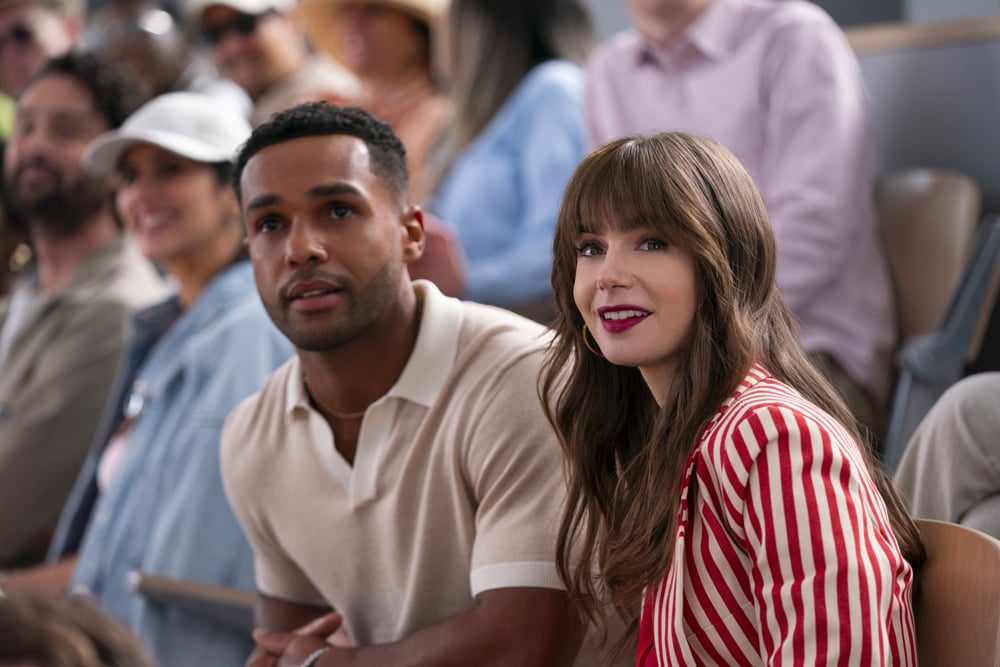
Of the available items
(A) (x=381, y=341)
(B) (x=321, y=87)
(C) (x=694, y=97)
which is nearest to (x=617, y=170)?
(A) (x=381, y=341)

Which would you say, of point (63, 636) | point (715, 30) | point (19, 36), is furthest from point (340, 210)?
point (19, 36)

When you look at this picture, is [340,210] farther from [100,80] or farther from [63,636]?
[100,80]

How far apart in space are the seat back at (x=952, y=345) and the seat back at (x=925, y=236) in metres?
0.20

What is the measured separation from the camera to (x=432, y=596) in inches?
61.7

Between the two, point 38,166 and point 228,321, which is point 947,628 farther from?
point 38,166

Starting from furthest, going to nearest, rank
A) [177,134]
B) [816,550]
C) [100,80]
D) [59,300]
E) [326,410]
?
[100,80] → [59,300] → [177,134] → [326,410] → [816,550]

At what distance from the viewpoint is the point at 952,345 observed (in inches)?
80.7

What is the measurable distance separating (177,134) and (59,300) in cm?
64

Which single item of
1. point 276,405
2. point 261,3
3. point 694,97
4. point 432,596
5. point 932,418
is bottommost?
point 432,596

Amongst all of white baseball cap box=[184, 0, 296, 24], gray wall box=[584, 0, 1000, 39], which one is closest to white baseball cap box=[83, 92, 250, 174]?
white baseball cap box=[184, 0, 296, 24]

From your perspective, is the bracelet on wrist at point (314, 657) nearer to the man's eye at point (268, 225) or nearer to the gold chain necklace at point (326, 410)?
the gold chain necklace at point (326, 410)

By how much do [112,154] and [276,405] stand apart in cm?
103

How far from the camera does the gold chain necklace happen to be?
1.63 m

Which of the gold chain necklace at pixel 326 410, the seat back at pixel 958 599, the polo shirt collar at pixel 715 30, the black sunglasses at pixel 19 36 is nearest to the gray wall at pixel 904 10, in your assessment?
the polo shirt collar at pixel 715 30
